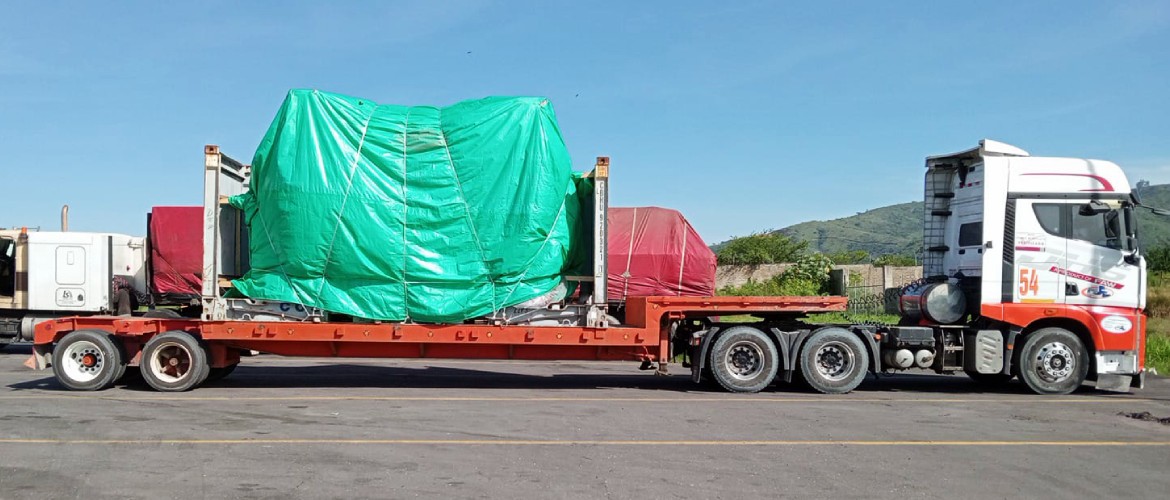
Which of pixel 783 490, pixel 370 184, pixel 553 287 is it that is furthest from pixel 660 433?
pixel 370 184

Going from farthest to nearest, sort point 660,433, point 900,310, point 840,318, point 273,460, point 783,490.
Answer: point 840,318 < point 900,310 < point 660,433 < point 273,460 < point 783,490

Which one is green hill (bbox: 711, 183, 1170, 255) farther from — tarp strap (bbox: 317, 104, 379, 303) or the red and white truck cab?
tarp strap (bbox: 317, 104, 379, 303)

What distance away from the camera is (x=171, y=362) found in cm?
1210

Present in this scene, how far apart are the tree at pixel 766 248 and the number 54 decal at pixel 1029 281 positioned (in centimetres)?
2698

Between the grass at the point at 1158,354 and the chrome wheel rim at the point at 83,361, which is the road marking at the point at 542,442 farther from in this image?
the grass at the point at 1158,354

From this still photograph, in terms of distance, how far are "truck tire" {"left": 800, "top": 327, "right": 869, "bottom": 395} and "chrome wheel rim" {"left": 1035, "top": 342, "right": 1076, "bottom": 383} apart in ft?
8.39

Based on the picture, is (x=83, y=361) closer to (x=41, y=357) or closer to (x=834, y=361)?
(x=41, y=357)

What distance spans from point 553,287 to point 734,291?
2293cm

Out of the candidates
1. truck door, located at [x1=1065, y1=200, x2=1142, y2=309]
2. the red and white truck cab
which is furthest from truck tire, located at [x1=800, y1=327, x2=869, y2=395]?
truck door, located at [x1=1065, y1=200, x2=1142, y2=309]

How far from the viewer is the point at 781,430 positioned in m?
9.52

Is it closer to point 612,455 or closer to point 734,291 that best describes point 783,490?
point 612,455

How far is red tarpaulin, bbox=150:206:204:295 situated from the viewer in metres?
20.6

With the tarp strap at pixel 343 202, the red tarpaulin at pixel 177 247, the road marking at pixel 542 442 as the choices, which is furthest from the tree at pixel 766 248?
the road marking at pixel 542 442

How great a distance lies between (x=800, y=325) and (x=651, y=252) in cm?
1152
